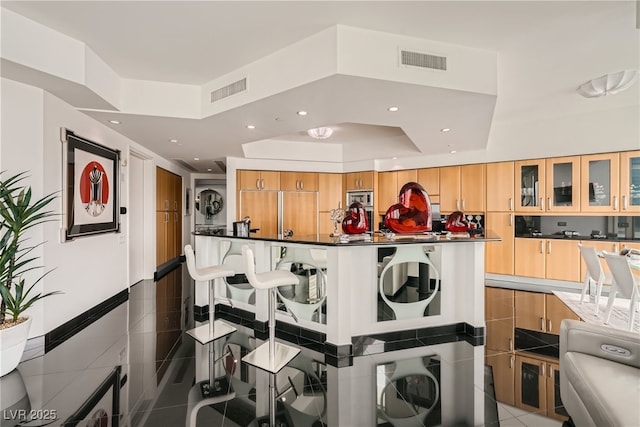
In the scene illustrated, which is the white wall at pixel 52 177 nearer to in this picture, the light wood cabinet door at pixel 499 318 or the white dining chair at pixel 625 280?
the light wood cabinet door at pixel 499 318

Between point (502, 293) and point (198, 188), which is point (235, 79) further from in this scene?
point (198, 188)

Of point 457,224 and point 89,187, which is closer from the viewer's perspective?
point 457,224

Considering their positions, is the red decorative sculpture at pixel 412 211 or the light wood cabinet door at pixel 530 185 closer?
the red decorative sculpture at pixel 412 211

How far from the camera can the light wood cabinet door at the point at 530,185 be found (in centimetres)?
504

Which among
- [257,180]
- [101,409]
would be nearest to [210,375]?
[101,409]

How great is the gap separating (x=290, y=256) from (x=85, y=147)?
2660 millimetres

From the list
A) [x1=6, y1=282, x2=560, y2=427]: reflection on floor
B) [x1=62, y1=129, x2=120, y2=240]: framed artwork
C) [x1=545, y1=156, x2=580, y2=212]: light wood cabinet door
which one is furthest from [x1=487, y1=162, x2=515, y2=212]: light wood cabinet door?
[x1=62, y1=129, x2=120, y2=240]: framed artwork

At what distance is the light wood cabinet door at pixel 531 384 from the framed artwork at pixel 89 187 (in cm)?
426

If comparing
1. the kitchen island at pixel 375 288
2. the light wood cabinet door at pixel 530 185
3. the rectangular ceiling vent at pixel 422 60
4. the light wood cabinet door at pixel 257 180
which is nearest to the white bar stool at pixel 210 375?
the kitchen island at pixel 375 288

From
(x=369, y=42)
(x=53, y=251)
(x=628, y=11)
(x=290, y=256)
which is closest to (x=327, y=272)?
(x=290, y=256)

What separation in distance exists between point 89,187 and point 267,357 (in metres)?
2.91

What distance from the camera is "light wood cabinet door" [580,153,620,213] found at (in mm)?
4477

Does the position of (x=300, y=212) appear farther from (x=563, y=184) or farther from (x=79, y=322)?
(x=563, y=184)

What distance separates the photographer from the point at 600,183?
4.61 metres
